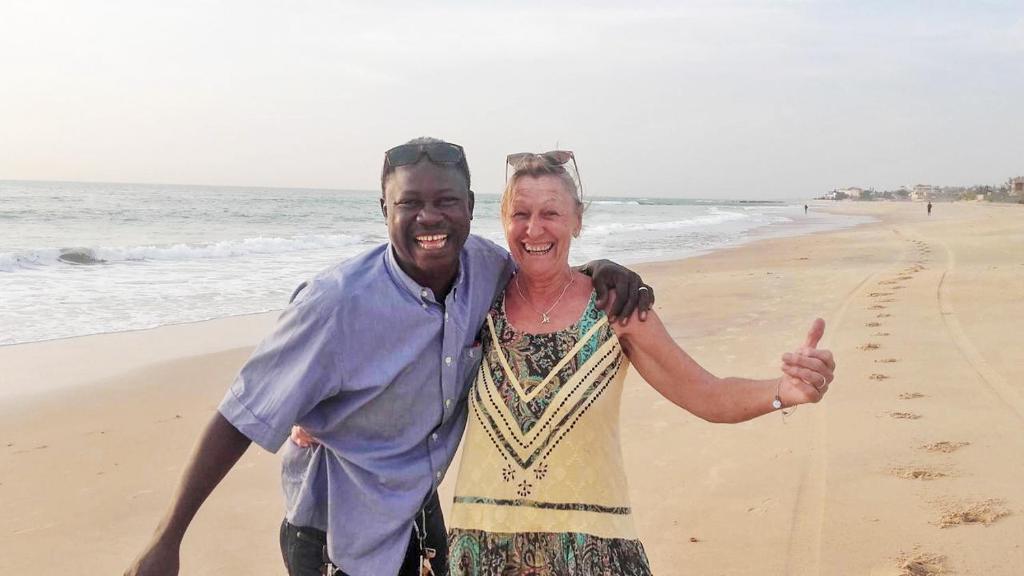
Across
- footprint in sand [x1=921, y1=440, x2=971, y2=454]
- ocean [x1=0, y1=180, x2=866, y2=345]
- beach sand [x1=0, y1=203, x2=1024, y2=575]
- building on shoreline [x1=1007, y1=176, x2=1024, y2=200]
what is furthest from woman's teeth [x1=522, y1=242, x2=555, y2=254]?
building on shoreline [x1=1007, y1=176, x2=1024, y2=200]

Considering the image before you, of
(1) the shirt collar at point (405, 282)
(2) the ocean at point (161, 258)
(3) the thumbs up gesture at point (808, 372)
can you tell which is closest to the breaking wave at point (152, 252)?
(2) the ocean at point (161, 258)

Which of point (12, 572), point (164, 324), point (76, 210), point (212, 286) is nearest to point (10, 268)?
point (212, 286)

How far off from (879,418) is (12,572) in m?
5.43

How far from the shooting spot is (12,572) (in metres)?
3.81

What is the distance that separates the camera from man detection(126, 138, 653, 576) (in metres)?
1.85

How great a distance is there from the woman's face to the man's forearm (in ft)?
3.09

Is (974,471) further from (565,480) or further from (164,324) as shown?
(164,324)

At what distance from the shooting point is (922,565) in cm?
354

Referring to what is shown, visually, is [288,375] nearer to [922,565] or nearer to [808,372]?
[808,372]

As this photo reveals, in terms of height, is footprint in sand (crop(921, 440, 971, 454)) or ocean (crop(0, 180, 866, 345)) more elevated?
footprint in sand (crop(921, 440, 971, 454))

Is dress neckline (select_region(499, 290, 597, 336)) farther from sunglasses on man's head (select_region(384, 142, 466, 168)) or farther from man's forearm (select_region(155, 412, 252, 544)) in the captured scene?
man's forearm (select_region(155, 412, 252, 544))

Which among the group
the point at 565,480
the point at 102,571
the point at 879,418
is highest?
the point at 565,480

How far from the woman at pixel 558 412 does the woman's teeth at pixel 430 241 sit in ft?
1.05

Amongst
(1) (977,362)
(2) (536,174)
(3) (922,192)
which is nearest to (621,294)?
(2) (536,174)
